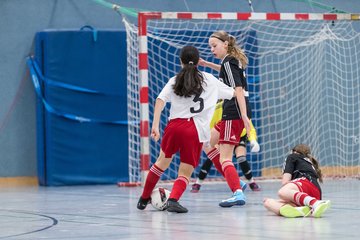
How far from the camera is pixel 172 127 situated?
31.1ft

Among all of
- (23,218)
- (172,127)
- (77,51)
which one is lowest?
(23,218)

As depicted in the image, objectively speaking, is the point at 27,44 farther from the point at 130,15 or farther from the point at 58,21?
the point at 130,15

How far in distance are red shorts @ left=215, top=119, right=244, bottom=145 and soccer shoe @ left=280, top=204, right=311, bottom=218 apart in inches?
79.6

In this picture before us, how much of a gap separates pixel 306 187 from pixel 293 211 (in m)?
0.44

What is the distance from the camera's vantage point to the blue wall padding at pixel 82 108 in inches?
631

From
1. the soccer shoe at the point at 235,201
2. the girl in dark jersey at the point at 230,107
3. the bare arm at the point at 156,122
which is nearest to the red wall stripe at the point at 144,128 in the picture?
the girl in dark jersey at the point at 230,107

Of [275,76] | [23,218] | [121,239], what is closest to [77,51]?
[275,76]

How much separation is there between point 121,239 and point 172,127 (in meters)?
2.57

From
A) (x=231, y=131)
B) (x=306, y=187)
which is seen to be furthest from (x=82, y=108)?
(x=306, y=187)

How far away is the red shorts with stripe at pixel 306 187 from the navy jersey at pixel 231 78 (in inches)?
74.5

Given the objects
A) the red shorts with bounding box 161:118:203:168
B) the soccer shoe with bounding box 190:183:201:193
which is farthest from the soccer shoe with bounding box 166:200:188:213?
the soccer shoe with bounding box 190:183:201:193

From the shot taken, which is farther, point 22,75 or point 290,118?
point 290,118

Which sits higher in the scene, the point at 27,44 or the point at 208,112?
the point at 27,44

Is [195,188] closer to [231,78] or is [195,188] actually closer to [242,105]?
[231,78]
